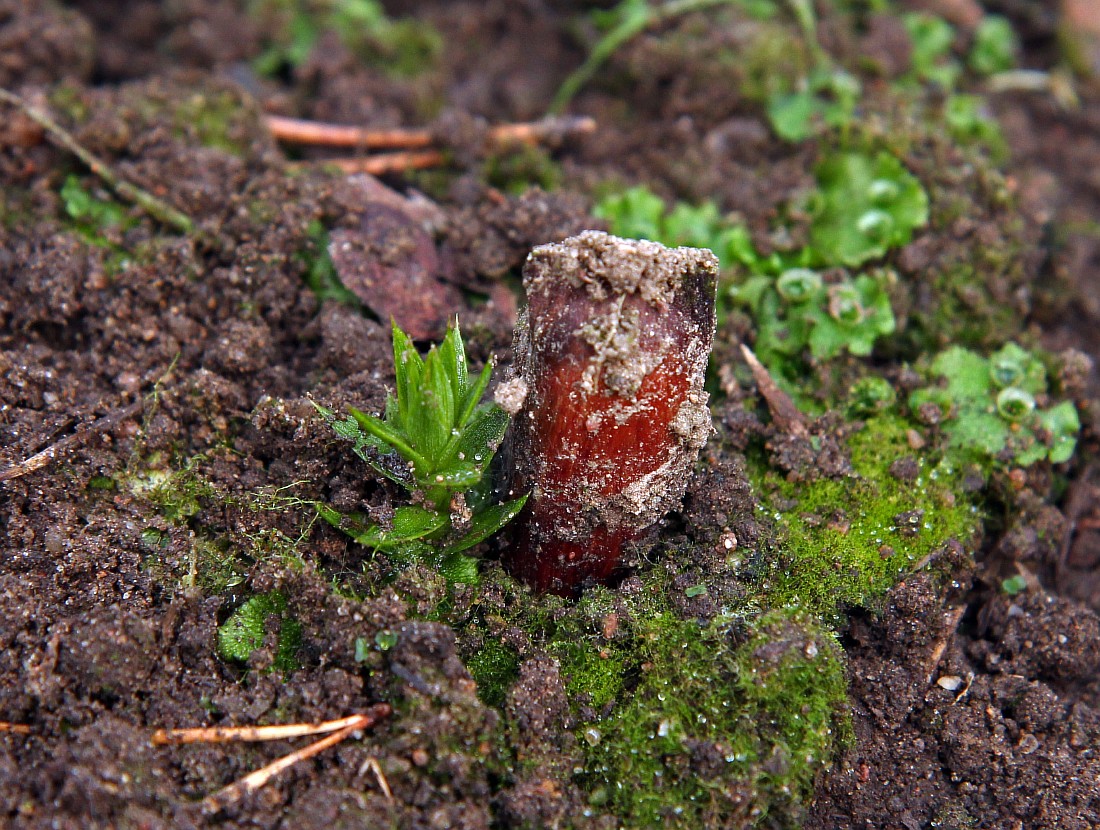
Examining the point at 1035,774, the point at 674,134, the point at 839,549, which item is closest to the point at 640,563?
the point at 839,549

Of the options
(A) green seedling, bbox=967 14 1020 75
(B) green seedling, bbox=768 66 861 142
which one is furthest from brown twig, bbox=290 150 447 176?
(A) green seedling, bbox=967 14 1020 75

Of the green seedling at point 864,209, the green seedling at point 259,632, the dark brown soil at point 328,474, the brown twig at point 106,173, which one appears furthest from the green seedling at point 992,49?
the green seedling at point 259,632

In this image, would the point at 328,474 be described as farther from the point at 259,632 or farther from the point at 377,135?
the point at 377,135

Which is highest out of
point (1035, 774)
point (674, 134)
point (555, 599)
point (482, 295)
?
point (674, 134)

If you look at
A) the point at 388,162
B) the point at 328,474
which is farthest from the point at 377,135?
the point at 328,474

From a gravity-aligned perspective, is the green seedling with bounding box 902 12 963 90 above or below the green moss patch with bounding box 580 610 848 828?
above

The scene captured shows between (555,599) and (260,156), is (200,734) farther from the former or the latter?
(260,156)

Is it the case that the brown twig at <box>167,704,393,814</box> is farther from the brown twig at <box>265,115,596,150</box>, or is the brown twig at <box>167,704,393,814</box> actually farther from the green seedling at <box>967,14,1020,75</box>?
the green seedling at <box>967,14,1020,75</box>
